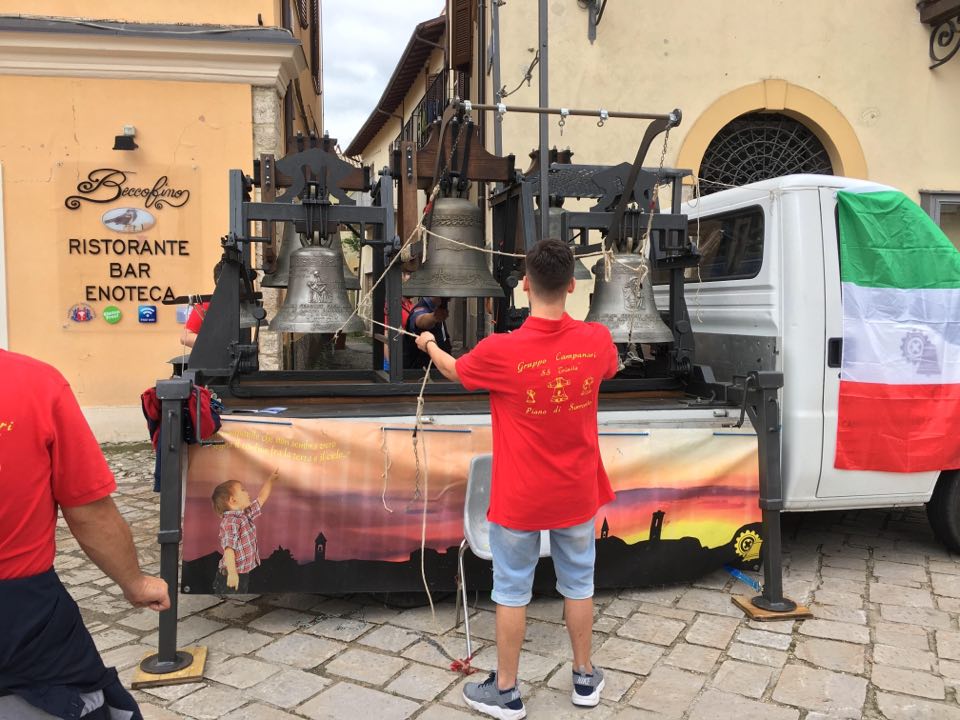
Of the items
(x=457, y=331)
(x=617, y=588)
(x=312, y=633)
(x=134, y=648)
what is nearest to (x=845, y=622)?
(x=617, y=588)

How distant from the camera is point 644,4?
28.1 feet

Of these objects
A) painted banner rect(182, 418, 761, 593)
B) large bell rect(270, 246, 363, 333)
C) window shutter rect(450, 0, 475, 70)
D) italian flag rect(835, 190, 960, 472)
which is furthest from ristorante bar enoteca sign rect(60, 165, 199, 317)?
italian flag rect(835, 190, 960, 472)

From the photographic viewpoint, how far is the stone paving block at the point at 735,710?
2998 millimetres

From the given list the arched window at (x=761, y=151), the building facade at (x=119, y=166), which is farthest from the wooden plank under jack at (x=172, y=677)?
the arched window at (x=761, y=151)

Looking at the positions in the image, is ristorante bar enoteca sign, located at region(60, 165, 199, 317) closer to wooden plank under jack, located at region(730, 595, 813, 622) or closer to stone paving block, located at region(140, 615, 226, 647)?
stone paving block, located at region(140, 615, 226, 647)

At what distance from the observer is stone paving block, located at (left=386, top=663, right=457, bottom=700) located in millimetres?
3150

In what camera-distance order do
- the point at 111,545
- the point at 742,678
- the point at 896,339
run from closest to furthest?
the point at 111,545 → the point at 742,678 → the point at 896,339

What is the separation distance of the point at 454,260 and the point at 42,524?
2.97 metres

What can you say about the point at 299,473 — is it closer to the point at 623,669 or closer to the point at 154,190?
the point at 623,669

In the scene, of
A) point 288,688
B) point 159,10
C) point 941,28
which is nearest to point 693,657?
point 288,688

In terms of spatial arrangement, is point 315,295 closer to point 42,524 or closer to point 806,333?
point 42,524

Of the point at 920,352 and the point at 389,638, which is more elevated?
the point at 920,352

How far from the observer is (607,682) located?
327 centimetres

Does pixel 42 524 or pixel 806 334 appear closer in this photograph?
pixel 42 524
